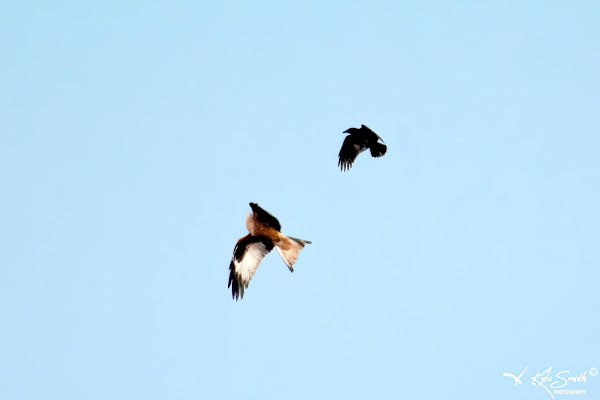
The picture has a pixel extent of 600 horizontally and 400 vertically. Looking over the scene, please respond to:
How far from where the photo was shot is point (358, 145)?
78.5 ft

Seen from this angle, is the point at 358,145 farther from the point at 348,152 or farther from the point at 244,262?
the point at 244,262

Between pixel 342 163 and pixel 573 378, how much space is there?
302 inches

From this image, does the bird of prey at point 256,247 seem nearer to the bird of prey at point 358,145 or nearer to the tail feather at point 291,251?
the tail feather at point 291,251

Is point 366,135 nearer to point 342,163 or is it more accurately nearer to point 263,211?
point 342,163

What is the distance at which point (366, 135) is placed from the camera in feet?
77.0

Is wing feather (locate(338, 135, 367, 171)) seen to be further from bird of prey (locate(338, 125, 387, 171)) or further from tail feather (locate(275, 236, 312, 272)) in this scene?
tail feather (locate(275, 236, 312, 272))

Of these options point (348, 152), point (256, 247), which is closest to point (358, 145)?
point (348, 152)

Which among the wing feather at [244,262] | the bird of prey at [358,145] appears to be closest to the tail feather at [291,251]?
the wing feather at [244,262]

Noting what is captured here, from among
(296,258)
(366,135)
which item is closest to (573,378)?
(296,258)

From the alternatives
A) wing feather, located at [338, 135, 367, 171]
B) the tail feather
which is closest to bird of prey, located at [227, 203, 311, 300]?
the tail feather

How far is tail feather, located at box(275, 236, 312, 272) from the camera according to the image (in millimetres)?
19141

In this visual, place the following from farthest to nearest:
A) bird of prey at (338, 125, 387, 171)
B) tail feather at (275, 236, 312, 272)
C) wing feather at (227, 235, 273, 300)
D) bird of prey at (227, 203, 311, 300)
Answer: bird of prey at (338, 125, 387, 171) → wing feather at (227, 235, 273, 300) → tail feather at (275, 236, 312, 272) → bird of prey at (227, 203, 311, 300)

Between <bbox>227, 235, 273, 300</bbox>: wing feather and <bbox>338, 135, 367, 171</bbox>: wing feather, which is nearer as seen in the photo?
<bbox>227, 235, 273, 300</bbox>: wing feather

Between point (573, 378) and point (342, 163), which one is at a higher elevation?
point (342, 163)
